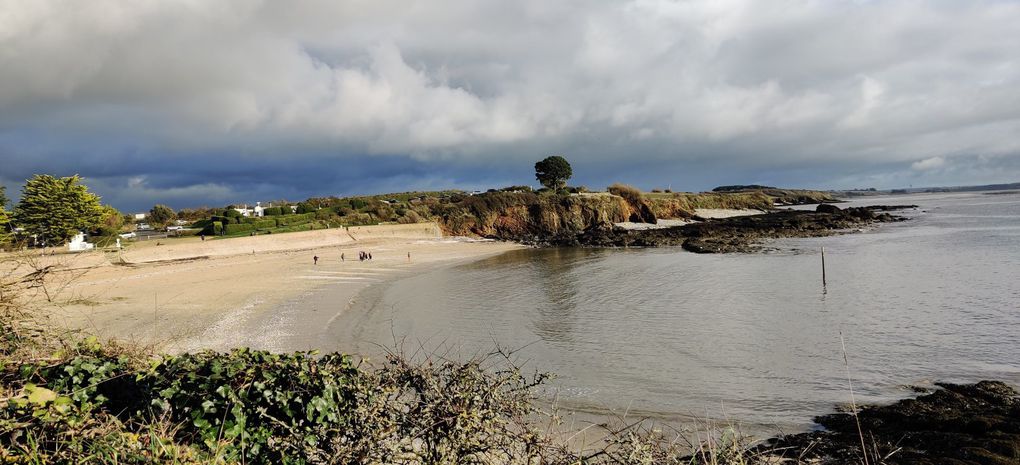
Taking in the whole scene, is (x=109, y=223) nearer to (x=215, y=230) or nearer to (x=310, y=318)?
(x=215, y=230)

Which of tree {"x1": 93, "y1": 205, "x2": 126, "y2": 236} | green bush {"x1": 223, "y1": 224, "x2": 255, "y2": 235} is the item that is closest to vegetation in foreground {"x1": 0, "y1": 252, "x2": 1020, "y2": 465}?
tree {"x1": 93, "y1": 205, "x2": 126, "y2": 236}

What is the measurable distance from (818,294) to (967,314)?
523 centimetres

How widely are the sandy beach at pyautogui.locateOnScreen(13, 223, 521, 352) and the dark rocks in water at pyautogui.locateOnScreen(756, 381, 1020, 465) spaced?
31.2 feet

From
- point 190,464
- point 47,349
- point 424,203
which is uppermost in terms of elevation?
point 424,203

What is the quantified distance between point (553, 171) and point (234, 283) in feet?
187

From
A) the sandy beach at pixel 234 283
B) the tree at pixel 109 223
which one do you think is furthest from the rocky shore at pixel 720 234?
the tree at pixel 109 223

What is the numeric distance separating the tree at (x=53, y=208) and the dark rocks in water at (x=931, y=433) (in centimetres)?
4152

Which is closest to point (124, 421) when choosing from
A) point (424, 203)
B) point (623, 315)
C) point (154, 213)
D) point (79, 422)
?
point (79, 422)

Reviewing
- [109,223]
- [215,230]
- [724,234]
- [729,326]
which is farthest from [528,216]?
[729,326]

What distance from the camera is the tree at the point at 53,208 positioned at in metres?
32.7

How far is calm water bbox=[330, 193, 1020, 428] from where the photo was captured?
34.2 feet

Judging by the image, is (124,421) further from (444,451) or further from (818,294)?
(818,294)

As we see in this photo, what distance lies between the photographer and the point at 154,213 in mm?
59375

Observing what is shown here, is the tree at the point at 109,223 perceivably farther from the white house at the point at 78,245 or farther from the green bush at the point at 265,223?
the green bush at the point at 265,223
